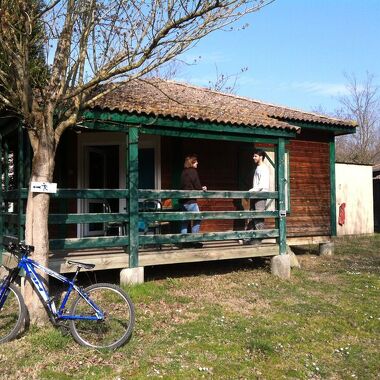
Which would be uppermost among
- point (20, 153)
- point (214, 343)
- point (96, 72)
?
point (96, 72)

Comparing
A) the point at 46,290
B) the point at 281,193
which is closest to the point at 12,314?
the point at 46,290

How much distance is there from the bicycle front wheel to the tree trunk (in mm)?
608

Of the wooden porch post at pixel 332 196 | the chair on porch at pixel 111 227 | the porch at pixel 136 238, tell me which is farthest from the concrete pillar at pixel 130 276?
the wooden porch post at pixel 332 196

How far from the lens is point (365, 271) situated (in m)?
10.1

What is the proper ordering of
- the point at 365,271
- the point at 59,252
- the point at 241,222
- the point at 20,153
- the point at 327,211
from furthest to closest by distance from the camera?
the point at 327,211, the point at 241,222, the point at 365,271, the point at 59,252, the point at 20,153

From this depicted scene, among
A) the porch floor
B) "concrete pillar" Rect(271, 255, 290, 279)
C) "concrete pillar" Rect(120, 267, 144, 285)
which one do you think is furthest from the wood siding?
"concrete pillar" Rect(120, 267, 144, 285)

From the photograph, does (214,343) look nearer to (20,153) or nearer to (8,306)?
(8,306)

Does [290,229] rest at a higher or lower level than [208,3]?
lower

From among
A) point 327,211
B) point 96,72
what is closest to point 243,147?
point 327,211

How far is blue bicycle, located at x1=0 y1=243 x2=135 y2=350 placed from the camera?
5148 mm

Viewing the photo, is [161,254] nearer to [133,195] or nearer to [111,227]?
[133,195]

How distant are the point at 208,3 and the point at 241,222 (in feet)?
22.0

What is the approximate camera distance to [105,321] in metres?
5.30

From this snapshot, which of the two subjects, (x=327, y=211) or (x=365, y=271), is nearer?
(x=365, y=271)
